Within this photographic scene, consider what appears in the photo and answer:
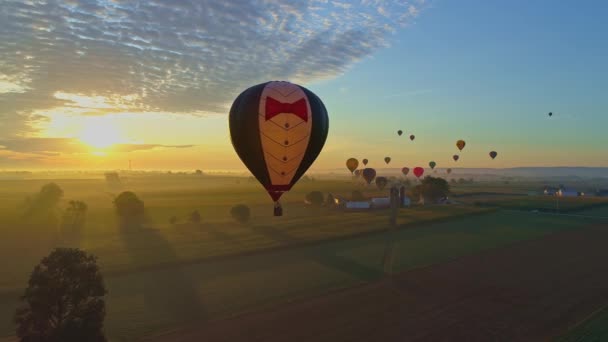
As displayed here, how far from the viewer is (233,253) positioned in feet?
136

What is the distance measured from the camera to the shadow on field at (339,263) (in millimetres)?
33531

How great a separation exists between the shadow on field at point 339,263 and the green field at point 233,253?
0.09 metres

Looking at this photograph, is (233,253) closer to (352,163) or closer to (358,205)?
(352,163)

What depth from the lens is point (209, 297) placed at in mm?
28062

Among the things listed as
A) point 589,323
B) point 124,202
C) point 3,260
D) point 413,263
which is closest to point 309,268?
point 413,263

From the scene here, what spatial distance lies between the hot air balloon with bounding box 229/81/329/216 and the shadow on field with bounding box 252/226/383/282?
13718mm

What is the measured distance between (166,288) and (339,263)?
50.9 feet

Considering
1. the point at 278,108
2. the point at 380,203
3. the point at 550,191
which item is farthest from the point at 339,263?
the point at 550,191

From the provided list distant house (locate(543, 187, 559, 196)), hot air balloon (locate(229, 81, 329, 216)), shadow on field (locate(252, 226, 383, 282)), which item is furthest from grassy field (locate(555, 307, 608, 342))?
distant house (locate(543, 187, 559, 196))

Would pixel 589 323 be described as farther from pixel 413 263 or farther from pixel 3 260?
pixel 3 260

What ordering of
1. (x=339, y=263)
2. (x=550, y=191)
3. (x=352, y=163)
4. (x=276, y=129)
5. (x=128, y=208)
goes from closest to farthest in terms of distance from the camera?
(x=276, y=129), (x=339, y=263), (x=352, y=163), (x=128, y=208), (x=550, y=191)

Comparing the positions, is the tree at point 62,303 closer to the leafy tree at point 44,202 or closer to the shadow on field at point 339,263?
the shadow on field at point 339,263

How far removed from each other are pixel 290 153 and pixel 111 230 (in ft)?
154

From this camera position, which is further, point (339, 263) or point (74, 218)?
point (74, 218)
